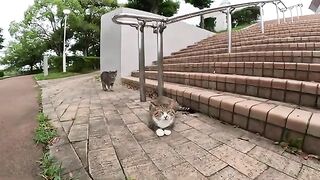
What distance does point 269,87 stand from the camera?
2479mm

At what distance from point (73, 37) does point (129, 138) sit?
19529mm

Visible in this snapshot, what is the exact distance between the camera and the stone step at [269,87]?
2131mm

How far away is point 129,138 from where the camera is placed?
214cm

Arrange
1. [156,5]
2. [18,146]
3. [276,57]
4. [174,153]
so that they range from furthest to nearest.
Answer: [156,5]
[276,57]
[18,146]
[174,153]

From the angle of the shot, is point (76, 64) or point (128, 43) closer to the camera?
point (128, 43)

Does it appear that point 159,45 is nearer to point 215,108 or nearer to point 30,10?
point 215,108

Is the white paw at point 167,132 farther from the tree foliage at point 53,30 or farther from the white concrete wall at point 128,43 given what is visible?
the tree foliage at point 53,30

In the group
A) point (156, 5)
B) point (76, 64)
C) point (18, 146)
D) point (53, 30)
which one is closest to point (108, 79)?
point (18, 146)

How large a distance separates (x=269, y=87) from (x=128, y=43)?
4713mm

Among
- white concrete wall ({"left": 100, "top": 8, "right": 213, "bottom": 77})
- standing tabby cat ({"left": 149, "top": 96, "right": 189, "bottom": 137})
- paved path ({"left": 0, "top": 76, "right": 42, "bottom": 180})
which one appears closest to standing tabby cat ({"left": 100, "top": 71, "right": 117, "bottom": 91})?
white concrete wall ({"left": 100, "top": 8, "right": 213, "bottom": 77})

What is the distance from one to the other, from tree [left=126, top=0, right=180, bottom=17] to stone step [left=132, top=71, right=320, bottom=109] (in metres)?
13.0

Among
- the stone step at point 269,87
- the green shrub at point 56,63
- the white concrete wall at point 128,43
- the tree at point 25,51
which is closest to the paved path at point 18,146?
the stone step at point 269,87

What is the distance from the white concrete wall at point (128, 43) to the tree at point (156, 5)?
26.2 feet

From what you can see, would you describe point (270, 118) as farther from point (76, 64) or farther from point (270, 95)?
point (76, 64)
